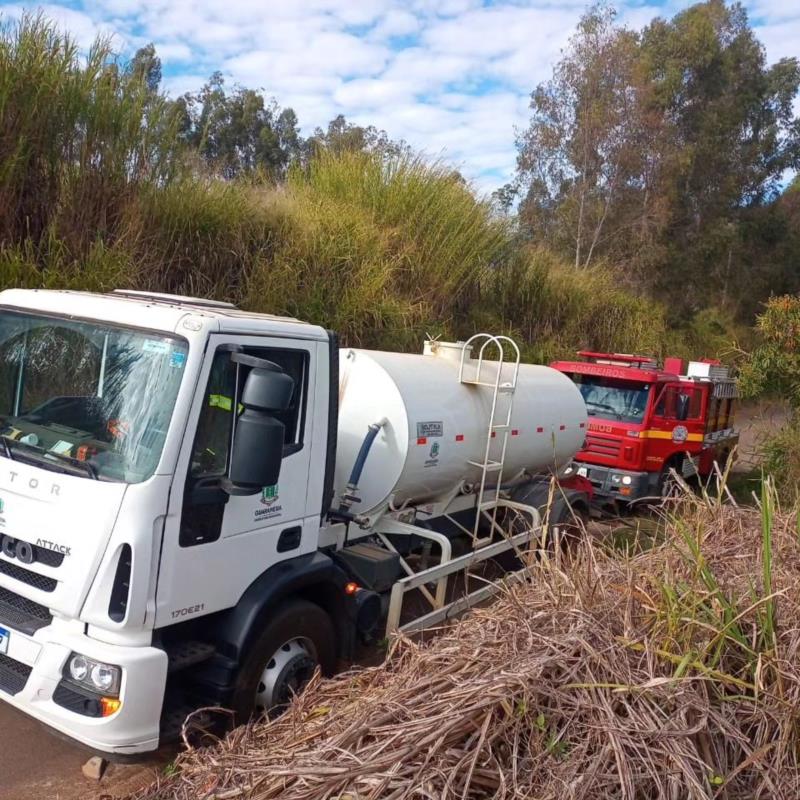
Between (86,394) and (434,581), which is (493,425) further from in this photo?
(86,394)

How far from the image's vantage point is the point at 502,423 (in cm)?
653

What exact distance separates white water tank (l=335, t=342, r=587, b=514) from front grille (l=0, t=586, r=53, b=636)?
2.17m

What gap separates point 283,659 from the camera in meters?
4.03

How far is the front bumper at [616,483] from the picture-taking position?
34.9 ft

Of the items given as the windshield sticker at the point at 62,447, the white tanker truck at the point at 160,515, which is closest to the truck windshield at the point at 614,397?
the white tanker truck at the point at 160,515

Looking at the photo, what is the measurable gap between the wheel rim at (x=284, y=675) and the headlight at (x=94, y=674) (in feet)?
2.88

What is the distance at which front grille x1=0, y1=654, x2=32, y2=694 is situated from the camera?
10.9 feet

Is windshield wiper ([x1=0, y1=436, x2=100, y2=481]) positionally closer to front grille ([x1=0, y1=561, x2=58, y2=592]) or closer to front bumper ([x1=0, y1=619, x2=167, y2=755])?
front grille ([x1=0, y1=561, x2=58, y2=592])

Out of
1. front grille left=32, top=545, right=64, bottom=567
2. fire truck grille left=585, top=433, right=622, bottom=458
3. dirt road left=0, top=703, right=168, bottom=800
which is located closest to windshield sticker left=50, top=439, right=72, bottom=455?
front grille left=32, top=545, right=64, bottom=567

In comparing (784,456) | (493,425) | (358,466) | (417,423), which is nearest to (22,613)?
(358,466)

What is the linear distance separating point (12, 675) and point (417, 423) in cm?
295

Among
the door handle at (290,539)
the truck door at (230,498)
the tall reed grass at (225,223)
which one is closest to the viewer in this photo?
Answer: the truck door at (230,498)

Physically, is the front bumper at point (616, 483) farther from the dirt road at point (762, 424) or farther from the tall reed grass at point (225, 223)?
the tall reed grass at point (225, 223)

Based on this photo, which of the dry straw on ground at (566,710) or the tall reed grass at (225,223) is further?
the tall reed grass at (225,223)
